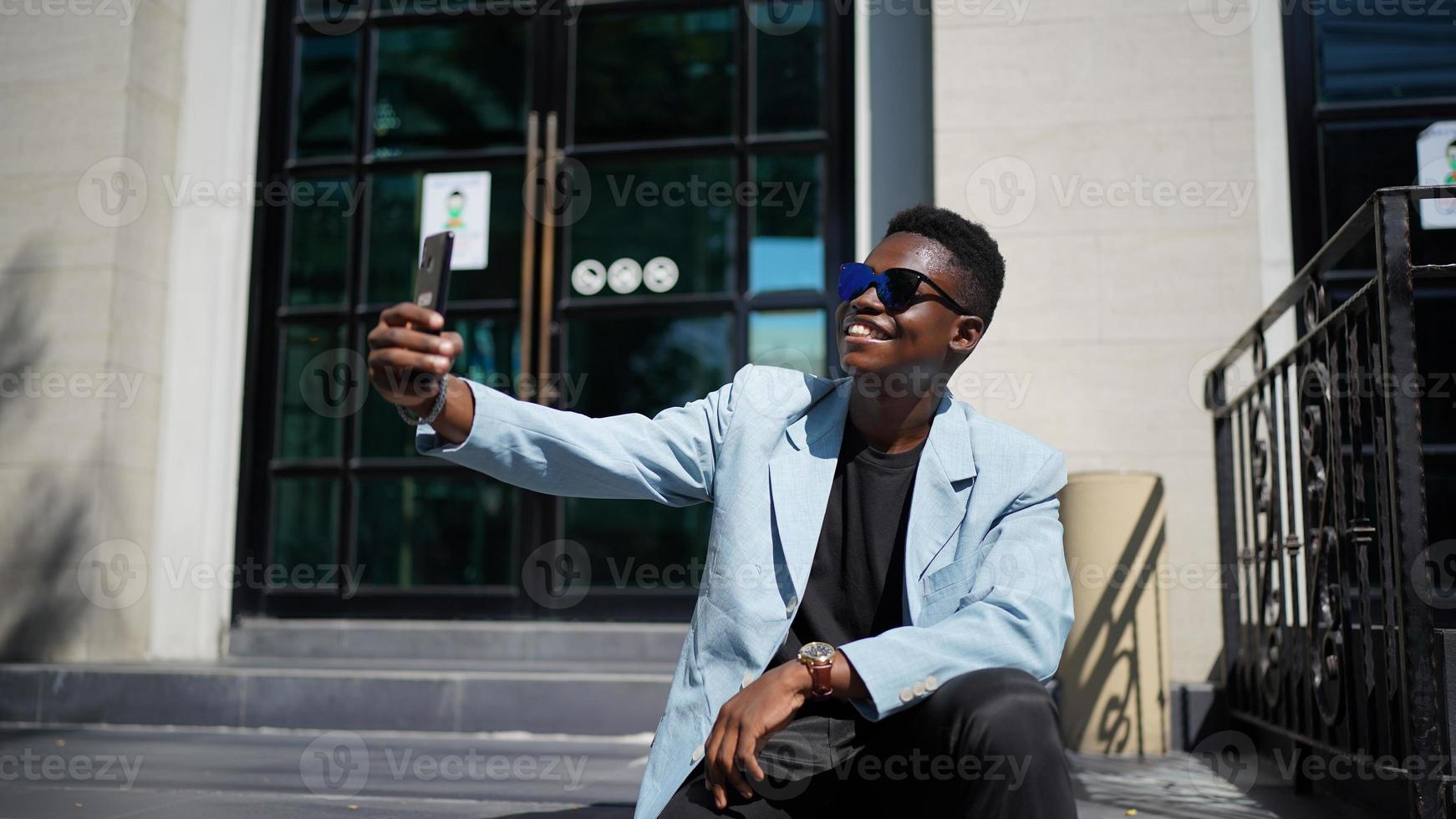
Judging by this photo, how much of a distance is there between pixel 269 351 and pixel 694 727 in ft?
18.3

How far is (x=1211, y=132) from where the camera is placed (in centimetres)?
555

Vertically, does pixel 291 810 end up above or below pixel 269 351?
below

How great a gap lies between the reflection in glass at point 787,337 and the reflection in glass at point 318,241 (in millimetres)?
2457

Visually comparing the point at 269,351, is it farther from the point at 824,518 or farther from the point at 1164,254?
the point at 824,518

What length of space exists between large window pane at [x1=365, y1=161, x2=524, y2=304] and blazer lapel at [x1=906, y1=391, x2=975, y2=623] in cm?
477

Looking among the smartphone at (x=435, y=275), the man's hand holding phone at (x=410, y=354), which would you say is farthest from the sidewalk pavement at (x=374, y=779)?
the smartphone at (x=435, y=275)

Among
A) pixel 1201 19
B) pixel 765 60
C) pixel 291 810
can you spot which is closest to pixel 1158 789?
pixel 291 810

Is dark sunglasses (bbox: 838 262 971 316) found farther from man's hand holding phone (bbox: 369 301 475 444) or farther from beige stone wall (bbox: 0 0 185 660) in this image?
beige stone wall (bbox: 0 0 185 660)

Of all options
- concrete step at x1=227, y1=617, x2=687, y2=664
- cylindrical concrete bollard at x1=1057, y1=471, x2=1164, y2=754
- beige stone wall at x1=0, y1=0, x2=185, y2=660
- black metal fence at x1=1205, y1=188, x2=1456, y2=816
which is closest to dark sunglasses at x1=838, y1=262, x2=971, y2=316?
black metal fence at x1=1205, y1=188, x2=1456, y2=816

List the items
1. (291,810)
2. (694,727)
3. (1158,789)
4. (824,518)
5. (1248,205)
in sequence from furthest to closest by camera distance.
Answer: (1248,205) → (1158,789) → (291,810) → (824,518) → (694,727)

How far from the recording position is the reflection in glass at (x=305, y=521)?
6.73m

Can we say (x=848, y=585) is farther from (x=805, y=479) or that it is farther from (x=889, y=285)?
(x=889, y=285)

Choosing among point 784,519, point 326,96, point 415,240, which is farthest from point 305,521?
point 784,519

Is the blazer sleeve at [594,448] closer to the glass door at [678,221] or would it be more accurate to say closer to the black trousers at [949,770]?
the black trousers at [949,770]
